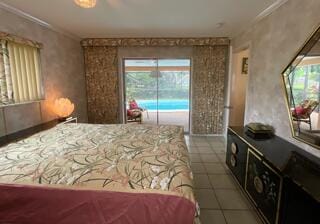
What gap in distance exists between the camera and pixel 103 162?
167 cm

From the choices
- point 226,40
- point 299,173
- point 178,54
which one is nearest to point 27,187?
point 299,173

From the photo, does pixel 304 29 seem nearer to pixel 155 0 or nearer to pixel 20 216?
pixel 155 0

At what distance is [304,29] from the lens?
6.31 ft

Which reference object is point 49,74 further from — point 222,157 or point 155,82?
point 222,157

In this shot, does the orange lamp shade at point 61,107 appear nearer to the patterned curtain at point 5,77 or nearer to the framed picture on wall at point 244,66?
the patterned curtain at point 5,77

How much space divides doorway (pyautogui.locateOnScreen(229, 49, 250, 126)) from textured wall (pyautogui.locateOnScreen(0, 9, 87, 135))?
3515mm

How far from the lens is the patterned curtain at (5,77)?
242 centimetres

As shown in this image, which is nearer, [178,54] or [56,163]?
[56,163]

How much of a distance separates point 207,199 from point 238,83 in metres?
2.96

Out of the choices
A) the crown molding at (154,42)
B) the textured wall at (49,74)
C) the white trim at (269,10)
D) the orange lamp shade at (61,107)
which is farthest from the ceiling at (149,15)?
the orange lamp shade at (61,107)

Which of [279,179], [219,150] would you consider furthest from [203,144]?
[279,179]

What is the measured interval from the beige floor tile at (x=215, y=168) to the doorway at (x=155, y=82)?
6.44 ft

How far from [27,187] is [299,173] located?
1.99 m

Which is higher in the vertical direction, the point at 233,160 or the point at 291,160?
the point at 291,160
